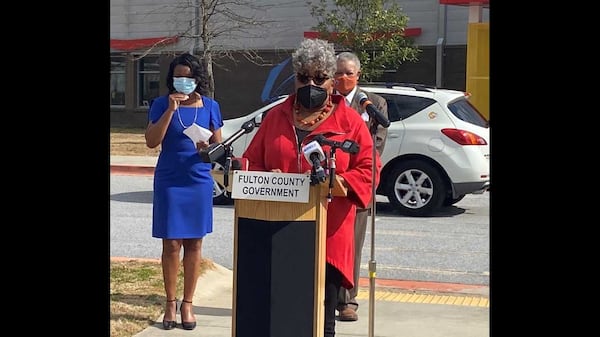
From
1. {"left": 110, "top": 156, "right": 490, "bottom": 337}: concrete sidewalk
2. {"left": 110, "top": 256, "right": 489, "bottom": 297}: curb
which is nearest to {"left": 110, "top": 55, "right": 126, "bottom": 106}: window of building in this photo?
{"left": 110, "top": 156, "right": 490, "bottom": 337}: concrete sidewalk

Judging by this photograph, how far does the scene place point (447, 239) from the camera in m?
10.3

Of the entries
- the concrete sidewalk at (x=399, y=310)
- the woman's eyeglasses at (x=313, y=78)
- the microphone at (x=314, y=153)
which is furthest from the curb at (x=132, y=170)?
the microphone at (x=314, y=153)

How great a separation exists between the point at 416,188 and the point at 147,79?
70.5ft

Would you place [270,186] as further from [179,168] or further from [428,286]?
[428,286]

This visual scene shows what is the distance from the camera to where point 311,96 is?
4523 mm

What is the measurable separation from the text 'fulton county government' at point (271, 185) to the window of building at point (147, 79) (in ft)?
91.5

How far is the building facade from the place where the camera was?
2625cm

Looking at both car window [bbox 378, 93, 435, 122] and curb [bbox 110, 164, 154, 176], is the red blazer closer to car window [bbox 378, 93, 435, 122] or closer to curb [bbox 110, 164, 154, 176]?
car window [bbox 378, 93, 435, 122]

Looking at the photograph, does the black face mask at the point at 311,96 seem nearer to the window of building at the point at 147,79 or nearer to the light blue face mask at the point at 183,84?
the light blue face mask at the point at 183,84

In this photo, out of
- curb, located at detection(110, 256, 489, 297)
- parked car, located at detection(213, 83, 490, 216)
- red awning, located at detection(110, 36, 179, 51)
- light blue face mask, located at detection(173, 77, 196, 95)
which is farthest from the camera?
red awning, located at detection(110, 36, 179, 51)

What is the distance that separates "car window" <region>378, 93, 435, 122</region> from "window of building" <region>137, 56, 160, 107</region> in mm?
20562

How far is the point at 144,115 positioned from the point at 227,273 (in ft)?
81.1

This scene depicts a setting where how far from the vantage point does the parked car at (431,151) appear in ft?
38.7

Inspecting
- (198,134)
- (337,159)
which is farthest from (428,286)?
(337,159)
